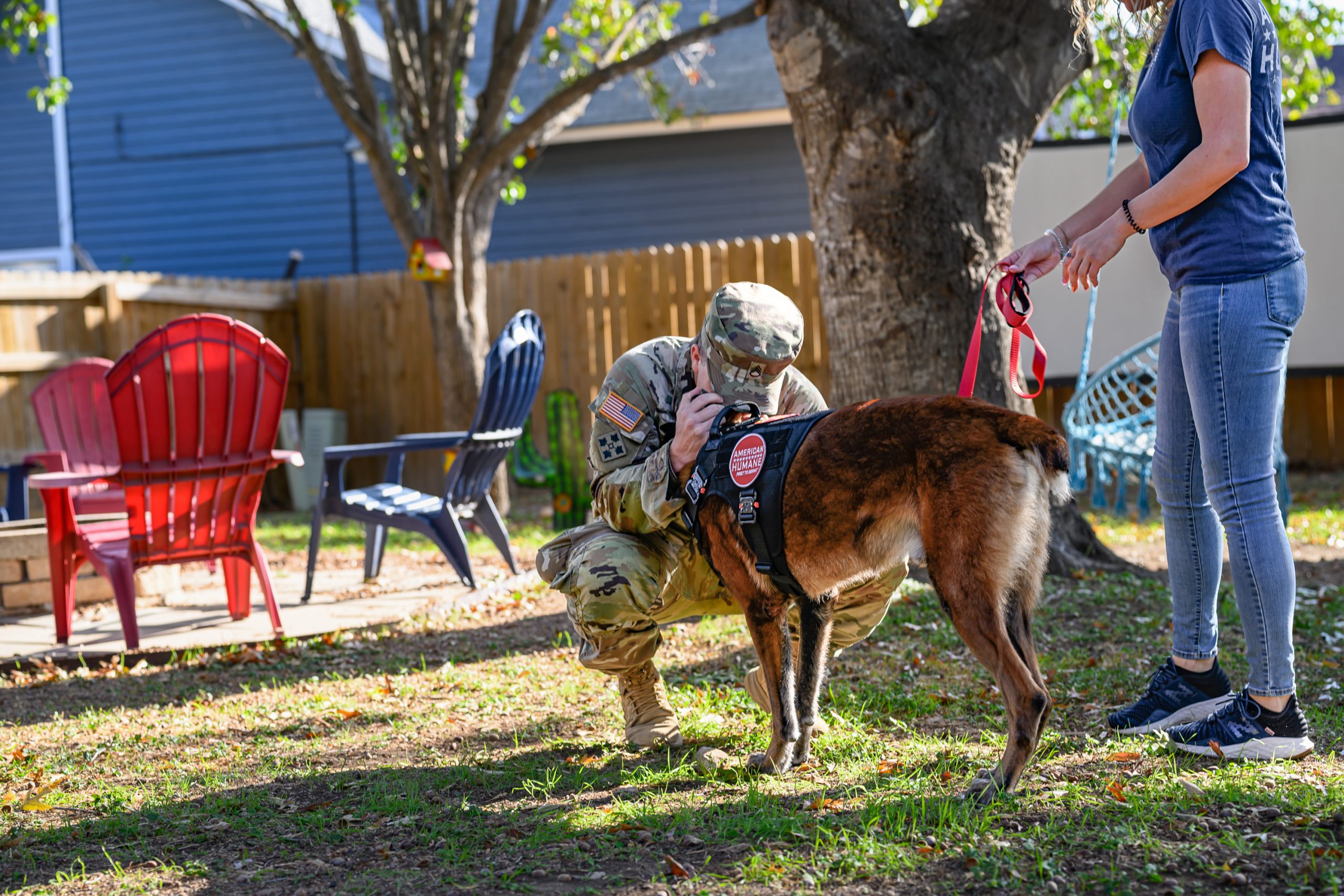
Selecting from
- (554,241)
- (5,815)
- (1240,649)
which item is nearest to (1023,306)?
(1240,649)

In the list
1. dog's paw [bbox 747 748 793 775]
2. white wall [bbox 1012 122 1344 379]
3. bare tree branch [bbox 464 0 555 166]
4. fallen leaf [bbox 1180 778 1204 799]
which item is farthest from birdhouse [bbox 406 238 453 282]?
fallen leaf [bbox 1180 778 1204 799]

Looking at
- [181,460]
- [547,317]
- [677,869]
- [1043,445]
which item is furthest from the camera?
[547,317]

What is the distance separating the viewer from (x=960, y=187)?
16.6 feet

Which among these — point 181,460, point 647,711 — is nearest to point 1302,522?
point 647,711

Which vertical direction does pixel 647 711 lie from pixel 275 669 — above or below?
above

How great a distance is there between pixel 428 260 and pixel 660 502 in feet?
21.1

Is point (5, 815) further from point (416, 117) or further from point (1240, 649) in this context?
point (416, 117)

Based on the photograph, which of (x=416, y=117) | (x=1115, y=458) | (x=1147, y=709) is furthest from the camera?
(x=416, y=117)

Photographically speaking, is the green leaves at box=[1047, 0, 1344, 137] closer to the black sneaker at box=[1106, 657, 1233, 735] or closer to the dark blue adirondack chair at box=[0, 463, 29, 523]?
the black sneaker at box=[1106, 657, 1233, 735]

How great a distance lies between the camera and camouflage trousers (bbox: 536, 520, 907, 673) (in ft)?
9.69

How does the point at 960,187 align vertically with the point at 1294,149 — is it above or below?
below

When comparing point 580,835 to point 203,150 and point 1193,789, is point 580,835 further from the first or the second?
point 203,150

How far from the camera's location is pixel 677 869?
89.0 inches

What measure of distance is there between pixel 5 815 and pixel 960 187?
4297 millimetres
